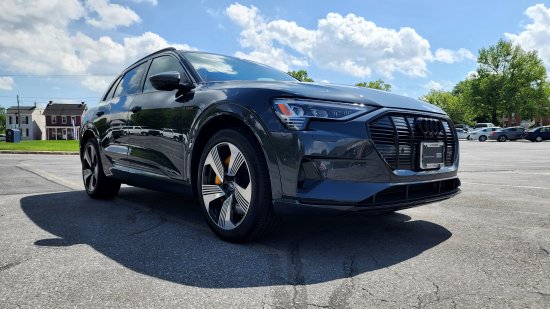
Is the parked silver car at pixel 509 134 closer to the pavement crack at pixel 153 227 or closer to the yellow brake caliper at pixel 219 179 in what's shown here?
the pavement crack at pixel 153 227

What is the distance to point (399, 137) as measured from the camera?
9.75ft

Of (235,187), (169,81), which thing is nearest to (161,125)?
(169,81)

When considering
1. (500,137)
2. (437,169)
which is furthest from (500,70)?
(437,169)

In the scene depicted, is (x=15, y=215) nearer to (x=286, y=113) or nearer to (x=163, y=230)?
(x=163, y=230)

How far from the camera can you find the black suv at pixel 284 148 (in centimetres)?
273

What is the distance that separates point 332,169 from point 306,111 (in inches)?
16.4

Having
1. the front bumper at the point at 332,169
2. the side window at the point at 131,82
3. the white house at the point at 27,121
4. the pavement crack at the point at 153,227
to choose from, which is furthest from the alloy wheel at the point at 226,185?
the white house at the point at 27,121

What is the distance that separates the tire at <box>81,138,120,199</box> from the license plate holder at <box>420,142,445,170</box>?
369 centimetres

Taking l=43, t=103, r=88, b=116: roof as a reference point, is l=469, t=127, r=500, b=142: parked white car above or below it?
below

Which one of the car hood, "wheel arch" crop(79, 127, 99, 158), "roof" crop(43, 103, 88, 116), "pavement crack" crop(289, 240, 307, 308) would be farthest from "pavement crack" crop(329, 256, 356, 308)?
"roof" crop(43, 103, 88, 116)

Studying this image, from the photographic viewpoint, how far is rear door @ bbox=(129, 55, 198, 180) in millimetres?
3648

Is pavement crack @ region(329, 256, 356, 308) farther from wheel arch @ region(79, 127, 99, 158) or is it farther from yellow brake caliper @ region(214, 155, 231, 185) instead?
wheel arch @ region(79, 127, 99, 158)

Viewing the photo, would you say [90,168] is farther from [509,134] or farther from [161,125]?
[509,134]

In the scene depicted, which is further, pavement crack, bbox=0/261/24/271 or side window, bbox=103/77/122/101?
side window, bbox=103/77/122/101
